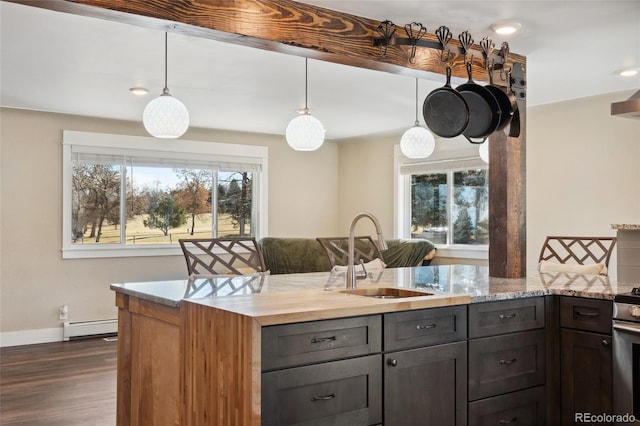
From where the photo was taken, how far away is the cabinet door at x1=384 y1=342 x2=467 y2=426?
2172 millimetres

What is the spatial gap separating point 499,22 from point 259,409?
7.90 feet

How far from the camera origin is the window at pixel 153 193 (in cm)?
620

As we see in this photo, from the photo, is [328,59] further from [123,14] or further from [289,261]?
[289,261]

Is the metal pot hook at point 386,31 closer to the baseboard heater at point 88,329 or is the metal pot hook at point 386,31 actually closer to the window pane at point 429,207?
the window pane at point 429,207

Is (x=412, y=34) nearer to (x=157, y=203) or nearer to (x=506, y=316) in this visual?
(x=506, y=316)

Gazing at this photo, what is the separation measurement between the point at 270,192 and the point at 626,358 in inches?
213

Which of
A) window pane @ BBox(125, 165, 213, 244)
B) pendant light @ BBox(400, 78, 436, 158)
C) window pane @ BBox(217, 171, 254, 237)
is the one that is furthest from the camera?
window pane @ BBox(217, 171, 254, 237)

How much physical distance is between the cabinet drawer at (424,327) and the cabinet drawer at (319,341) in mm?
59

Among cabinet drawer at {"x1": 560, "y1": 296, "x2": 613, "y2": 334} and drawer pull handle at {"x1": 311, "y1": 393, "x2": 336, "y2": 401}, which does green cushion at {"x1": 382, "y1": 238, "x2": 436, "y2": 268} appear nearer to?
cabinet drawer at {"x1": 560, "y1": 296, "x2": 613, "y2": 334}

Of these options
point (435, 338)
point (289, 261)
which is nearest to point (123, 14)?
point (435, 338)

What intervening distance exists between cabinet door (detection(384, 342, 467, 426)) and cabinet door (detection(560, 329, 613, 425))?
2.12 feet

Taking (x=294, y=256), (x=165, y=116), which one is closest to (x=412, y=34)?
(x=165, y=116)

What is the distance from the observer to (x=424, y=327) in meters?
2.28

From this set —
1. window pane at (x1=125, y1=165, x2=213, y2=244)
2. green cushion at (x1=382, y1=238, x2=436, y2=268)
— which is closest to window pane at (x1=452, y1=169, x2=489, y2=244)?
green cushion at (x1=382, y1=238, x2=436, y2=268)
